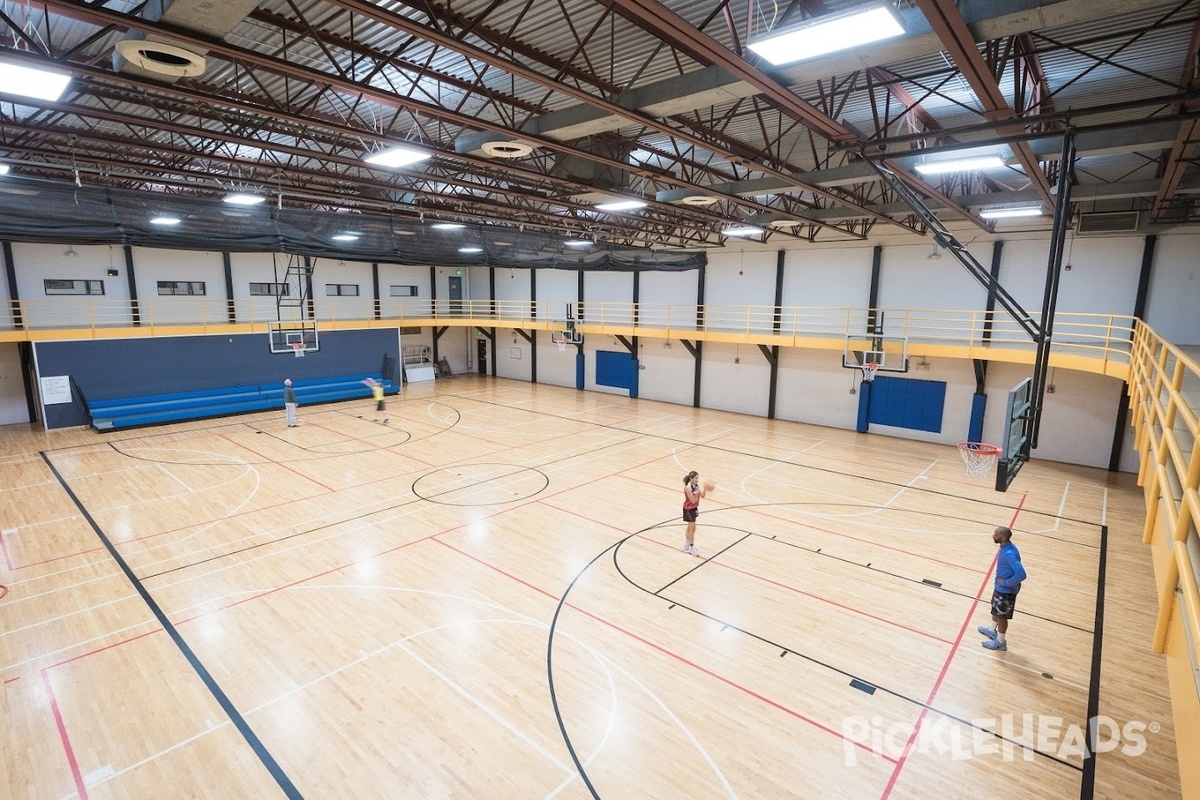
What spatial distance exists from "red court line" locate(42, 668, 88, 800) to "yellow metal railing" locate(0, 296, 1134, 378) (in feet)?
54.6

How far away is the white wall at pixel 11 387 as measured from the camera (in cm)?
1977

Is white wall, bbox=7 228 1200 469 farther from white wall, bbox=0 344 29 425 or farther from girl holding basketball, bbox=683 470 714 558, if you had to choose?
girl holding basketball, bbox=683 470 714 558

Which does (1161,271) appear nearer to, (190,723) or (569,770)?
(569,770)

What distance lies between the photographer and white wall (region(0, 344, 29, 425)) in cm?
1977

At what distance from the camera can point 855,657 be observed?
7492mm

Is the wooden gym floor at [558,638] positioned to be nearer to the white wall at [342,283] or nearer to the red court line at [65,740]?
the red court line at [65,740]

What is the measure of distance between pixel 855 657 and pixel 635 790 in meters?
3.71

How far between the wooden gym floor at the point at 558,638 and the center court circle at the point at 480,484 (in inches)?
4.5

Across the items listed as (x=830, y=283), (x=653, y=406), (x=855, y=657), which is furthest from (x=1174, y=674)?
(x=653, y=406)

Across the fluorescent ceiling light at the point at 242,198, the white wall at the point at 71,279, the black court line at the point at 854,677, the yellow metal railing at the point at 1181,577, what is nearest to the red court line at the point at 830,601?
the black court line at the point at 854,677

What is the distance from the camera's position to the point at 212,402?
21469 mm

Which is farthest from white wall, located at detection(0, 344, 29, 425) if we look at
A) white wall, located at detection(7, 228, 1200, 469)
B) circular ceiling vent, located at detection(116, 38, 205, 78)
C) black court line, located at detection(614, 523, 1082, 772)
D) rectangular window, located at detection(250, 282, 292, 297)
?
black court line, located at detection(614, 523, 1082, 772)

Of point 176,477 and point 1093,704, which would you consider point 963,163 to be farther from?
point 176,477

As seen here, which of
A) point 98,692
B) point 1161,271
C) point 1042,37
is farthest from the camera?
point 1161,271
